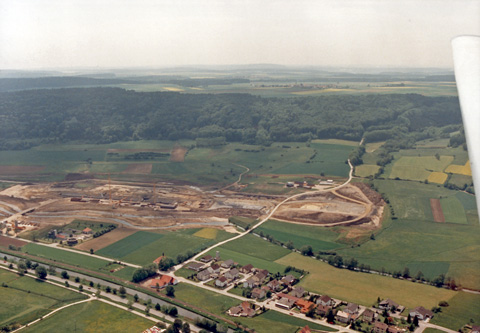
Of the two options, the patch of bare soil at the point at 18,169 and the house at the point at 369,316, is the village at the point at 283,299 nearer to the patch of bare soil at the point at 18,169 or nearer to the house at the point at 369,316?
the house at the point at 369,316

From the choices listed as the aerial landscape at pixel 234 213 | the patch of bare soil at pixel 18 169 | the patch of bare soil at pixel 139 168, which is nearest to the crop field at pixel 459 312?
the aerial landscape at pixel 234 213

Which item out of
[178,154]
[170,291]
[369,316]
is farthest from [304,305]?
[178,154]

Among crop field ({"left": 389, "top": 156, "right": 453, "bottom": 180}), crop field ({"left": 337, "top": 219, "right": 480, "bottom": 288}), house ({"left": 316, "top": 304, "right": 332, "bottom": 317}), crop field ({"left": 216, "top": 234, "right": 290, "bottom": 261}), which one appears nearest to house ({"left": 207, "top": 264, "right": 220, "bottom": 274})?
crop field ({"left": 216, "top": 234, "right": 290, "bottom": 261})

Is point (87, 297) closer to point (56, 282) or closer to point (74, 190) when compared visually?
point (56, 282)

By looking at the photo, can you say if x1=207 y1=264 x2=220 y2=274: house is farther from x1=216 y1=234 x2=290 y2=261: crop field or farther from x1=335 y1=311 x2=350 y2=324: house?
x1=335 y1=311 x2=350 y2=324: house

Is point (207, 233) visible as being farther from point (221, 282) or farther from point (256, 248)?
point (221, 282)

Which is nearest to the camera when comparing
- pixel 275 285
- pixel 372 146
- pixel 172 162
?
pixel 275 285

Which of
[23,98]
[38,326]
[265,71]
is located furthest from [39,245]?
[265,71]
